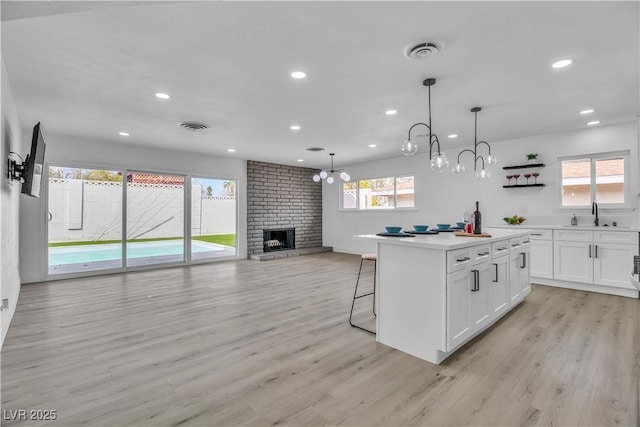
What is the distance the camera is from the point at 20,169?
348 centimetres

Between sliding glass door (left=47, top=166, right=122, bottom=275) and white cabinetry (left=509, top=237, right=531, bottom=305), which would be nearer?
white cabinetry (left=509, top=237, right=531, bottom=305)

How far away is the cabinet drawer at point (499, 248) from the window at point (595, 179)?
2.99m

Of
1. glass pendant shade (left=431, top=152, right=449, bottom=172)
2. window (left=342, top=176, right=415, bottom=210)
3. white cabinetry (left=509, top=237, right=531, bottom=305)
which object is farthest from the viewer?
window (left=342, top=176, right=415, bottom=210)

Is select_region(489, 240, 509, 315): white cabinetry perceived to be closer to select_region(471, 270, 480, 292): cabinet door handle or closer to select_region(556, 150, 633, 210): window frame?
select_region(471, 270, 480, 292): cabinet door handle

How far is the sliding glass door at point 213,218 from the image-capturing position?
709 cm

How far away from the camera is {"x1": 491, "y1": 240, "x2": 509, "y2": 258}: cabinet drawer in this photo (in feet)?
9.90

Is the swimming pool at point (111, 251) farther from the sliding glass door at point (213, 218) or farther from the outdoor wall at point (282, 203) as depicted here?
the outdoor wall at point (282, 203)

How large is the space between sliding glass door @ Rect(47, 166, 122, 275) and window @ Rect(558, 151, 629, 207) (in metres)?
8.29

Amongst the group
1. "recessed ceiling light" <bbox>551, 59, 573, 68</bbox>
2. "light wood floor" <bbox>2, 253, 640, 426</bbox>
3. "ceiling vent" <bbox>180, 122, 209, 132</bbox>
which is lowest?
"light wood floor" <bbox>2, 253, 640, 426</bbox>

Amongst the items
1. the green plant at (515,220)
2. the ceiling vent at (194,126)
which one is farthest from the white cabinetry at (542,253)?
the ceiling vent at (194,126)

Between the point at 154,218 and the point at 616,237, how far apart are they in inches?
316

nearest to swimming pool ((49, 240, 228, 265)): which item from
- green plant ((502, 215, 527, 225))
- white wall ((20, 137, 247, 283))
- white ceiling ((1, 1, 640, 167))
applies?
white wall ((20, 137, 247, 283))

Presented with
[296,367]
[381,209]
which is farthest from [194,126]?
[381,209]

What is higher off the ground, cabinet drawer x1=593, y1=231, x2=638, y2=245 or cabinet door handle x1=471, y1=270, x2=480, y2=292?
cabinet drawer x1=593, y1=231, x2=638, y2=245
